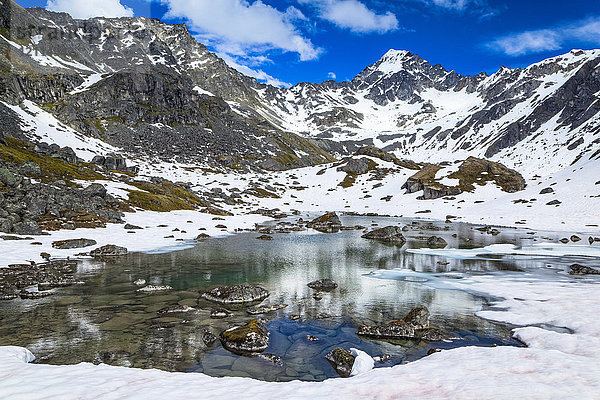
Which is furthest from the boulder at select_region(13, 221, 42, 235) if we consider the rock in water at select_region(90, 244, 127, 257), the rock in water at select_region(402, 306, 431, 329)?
the rock in water at select_region(402, 306, 431, 329)

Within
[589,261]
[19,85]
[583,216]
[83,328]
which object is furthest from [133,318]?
[19,85]

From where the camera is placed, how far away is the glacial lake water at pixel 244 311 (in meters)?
12.9

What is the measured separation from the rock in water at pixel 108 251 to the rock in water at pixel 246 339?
24240 millimetres

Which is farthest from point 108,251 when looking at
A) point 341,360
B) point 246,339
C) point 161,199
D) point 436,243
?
point 436,243

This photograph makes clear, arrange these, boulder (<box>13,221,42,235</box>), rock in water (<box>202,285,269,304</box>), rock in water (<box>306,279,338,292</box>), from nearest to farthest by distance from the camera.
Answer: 1. rock in water (<box>202,285,269,304</box>)
2. rock in water (<box>306,279,338,292</box>)
3. boulder (<box>13,221,42,235</box>)

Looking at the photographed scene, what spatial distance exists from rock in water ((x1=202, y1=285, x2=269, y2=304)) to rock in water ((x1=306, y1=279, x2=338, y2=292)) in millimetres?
3939

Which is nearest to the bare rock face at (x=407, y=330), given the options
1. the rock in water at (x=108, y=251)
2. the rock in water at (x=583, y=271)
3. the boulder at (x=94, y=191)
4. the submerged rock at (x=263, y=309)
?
the submerged rock at (x=263, y=309)

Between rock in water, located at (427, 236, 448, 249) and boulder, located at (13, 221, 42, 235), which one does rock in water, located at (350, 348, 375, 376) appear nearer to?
rock in water, located at (427, 236, 448, 249)

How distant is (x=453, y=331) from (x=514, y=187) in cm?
9613

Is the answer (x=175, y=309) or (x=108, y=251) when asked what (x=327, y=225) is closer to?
(x=108, y=251)

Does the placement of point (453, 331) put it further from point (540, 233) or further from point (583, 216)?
point (583, 216)

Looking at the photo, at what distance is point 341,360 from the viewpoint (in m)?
12.6

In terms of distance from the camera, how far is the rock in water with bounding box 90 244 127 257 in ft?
108

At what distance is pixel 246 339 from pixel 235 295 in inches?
266
